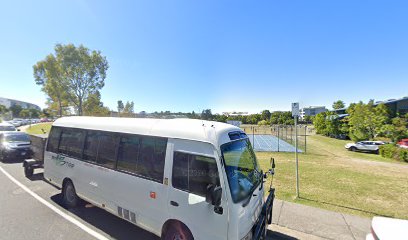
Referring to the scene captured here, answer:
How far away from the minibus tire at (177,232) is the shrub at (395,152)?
20540 millimetres

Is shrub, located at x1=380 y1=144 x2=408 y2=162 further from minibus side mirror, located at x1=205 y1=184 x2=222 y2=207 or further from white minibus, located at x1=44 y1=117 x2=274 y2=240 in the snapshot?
minibus side mirror, located at x1=205 y1=184 x2=222 y2=207

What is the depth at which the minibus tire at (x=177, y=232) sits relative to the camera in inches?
131

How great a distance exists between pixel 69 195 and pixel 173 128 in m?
4.42

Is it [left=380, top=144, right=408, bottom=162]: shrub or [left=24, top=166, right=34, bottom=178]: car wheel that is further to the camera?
[left=380, top=144, right=408, bottom=162]: shrub

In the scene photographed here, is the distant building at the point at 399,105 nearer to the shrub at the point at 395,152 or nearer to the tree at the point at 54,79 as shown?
the shrub at the point at 395,152

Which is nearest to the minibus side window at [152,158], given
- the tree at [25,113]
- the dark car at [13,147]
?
the dark car at [13,147]

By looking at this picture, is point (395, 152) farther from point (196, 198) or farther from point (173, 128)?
point (173, 128)

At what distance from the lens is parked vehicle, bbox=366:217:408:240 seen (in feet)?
8.54

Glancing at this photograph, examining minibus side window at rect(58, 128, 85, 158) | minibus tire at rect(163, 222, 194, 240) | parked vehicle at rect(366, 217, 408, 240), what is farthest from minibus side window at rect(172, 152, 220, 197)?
minibus side window at rect(58, 128, 85, 158)

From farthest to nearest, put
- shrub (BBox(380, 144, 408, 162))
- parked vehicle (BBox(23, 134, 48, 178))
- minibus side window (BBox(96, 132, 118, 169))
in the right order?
shrub (BBox(380, 144, 408, 162)), parked vehicle (BBox(23, 134, 48, 178)), minibus side window (BBox(96, 132, 118, 169))

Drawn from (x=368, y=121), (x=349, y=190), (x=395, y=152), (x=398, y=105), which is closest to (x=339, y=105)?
(x=398, y=105)

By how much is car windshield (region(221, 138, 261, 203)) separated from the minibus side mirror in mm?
251

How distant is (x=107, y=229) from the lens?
454 cm

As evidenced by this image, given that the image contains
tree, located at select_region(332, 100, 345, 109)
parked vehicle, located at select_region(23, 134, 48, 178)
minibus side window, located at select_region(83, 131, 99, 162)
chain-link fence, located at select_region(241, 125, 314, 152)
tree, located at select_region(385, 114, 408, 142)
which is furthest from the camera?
tree, located at select_region(332, 100, 345, 109)
